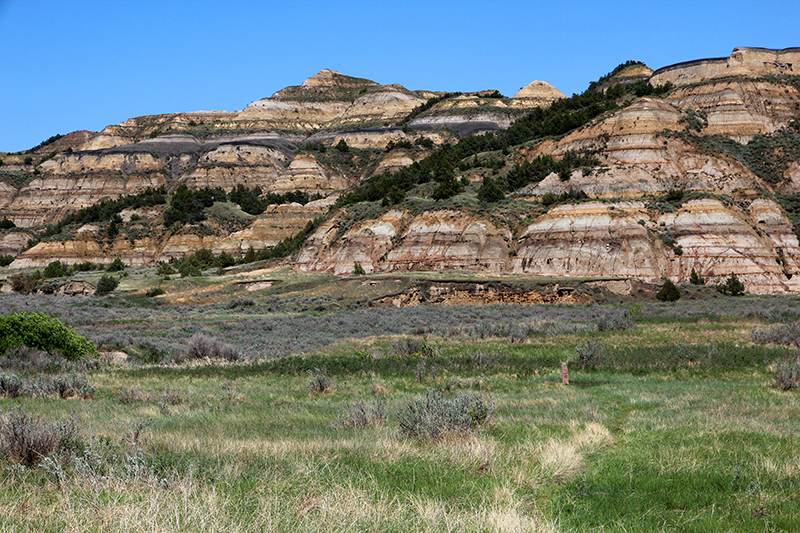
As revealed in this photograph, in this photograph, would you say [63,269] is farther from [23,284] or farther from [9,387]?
[9,387]

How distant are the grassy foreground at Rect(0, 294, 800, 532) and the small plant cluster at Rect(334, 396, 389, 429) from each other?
233 millimetres

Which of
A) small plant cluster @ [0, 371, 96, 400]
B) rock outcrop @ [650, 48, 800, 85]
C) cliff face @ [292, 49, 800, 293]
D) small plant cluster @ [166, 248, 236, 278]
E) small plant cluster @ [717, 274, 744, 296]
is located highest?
rock outcrop @ [650, 48, 800, 85]

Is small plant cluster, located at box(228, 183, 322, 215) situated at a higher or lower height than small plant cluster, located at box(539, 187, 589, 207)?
higher

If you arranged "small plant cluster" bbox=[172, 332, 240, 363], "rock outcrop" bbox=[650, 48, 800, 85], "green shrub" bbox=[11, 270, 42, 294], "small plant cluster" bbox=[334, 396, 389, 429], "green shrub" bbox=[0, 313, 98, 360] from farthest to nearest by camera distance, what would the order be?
"rock outcrop" bbox=[650, 48, 800, 85]
"green shrub" bbox=[11, 270, 42, 294]
"small plant cluster" bbox=[172, 332, 240, 363]
"green shrub" bbox=[0, 313, 98, 360]
"small plant cluster" bbox=[334, 396, 389, 429]

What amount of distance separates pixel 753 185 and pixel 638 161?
37.6ft

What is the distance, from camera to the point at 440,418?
873 cm

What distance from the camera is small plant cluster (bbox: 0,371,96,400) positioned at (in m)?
13.4

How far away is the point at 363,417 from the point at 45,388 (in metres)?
7.82

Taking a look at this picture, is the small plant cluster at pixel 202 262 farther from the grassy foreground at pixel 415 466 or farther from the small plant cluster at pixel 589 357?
the grassy foreground at pixel 415 466

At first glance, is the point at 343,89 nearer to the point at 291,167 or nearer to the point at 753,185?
the point at 291,167

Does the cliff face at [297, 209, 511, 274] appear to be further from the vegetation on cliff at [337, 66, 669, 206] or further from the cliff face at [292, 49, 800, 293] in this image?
the vegetation on cliff at [337, 66, 669, 206]

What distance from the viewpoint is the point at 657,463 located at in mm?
7516

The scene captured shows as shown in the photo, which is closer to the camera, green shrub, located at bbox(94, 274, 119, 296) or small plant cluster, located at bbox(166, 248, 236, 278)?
green shrub, located at bbox(94, 274, 119, 296)

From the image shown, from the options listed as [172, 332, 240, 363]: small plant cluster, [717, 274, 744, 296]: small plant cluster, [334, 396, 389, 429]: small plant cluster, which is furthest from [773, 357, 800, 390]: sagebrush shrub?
[717, 274, 744, 296]: small plant cluster
